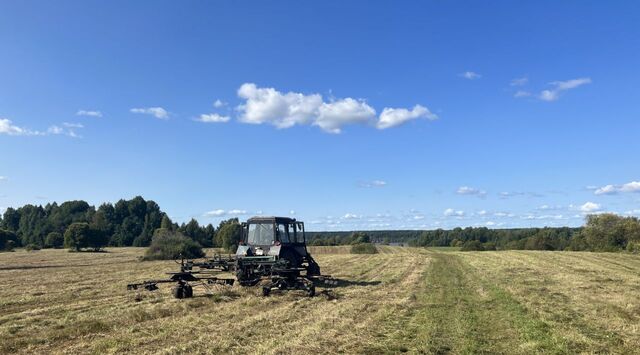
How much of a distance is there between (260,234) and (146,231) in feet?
329

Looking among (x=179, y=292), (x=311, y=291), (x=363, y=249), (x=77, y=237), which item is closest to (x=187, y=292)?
(x=179, y=292)

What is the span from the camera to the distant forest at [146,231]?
77438 millimetres

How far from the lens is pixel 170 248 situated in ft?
145

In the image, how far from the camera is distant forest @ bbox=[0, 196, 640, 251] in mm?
77438

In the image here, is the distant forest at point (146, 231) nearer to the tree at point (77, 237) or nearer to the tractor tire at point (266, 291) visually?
the tree at point (77, 237)

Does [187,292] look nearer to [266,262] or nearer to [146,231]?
[266,262]

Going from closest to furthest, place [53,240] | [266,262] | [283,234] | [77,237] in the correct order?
[266,262]
[283,234]
[77,237]
[53,240]

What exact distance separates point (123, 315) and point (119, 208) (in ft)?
395

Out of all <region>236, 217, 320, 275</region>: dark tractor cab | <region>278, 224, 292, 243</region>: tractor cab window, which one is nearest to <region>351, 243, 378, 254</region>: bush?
Result: <region>236, 217, 320, 275</region>: dark tractor cab

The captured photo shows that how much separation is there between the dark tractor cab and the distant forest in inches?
2350

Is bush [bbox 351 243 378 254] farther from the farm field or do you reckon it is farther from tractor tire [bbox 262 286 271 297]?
tractor tire [bbox 262 286 271 297]

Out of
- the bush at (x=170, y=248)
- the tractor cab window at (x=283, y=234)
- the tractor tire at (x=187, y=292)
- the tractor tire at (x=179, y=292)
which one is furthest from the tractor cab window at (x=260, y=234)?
the bush at (x=170, y=248)

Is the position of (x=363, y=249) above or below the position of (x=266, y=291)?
above

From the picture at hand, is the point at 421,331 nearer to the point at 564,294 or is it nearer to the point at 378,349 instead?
the point at 378,349
